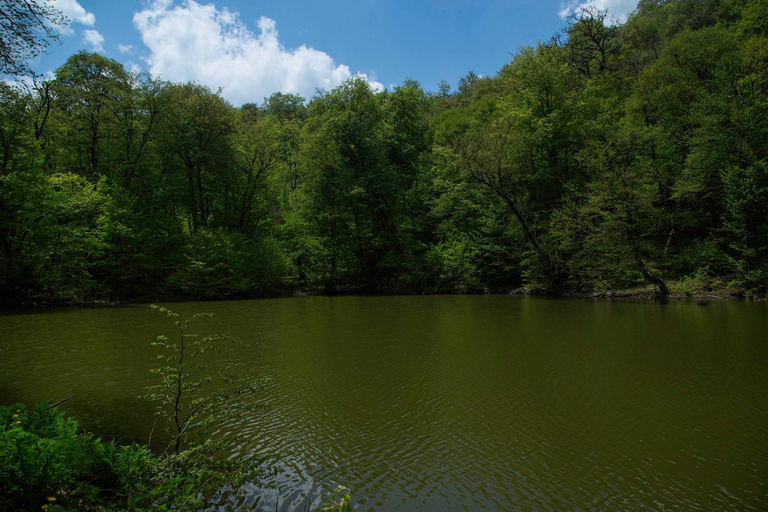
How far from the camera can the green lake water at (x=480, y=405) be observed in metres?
4.14

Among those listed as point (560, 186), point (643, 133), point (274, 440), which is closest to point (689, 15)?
point (643, 133)

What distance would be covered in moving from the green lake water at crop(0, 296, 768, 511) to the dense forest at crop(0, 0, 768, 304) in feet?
30.7

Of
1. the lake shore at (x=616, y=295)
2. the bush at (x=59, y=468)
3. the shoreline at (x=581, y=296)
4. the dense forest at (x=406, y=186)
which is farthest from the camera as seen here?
the dense forest at (x=406, y=186)

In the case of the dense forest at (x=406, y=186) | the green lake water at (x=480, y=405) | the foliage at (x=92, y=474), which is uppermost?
the dense forest at (x=406, y=186)

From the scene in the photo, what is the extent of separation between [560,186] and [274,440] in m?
25.7

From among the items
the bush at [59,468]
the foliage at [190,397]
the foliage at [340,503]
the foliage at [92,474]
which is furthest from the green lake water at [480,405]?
the bush at [59,468]

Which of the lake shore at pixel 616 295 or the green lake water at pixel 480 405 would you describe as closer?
the green lake water at pixel 480 405

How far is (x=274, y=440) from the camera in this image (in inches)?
208

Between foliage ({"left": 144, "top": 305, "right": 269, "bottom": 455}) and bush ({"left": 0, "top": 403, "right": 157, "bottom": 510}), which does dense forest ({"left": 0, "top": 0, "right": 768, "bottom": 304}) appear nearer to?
foliage ({"left": 144, "top": 305, "right": 269, "bottom": 455})

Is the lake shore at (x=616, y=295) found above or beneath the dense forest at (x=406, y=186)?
beneath

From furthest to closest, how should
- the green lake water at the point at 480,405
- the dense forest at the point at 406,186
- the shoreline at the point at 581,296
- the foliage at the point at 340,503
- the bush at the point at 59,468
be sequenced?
1. the dense forest at the point at 406,186
2. the shoreline at the point at 581,296
3. the green lake water at the point at 480,405
4. the bush at the point at 59,468
5. the foliage at the point at 340,503

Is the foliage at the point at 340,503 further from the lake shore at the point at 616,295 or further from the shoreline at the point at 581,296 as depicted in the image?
the lake shore at the point at 616,295

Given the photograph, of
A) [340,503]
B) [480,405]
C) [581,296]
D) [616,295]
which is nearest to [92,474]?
[340,503]

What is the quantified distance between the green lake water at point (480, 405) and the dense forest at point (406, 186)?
9349 mm
